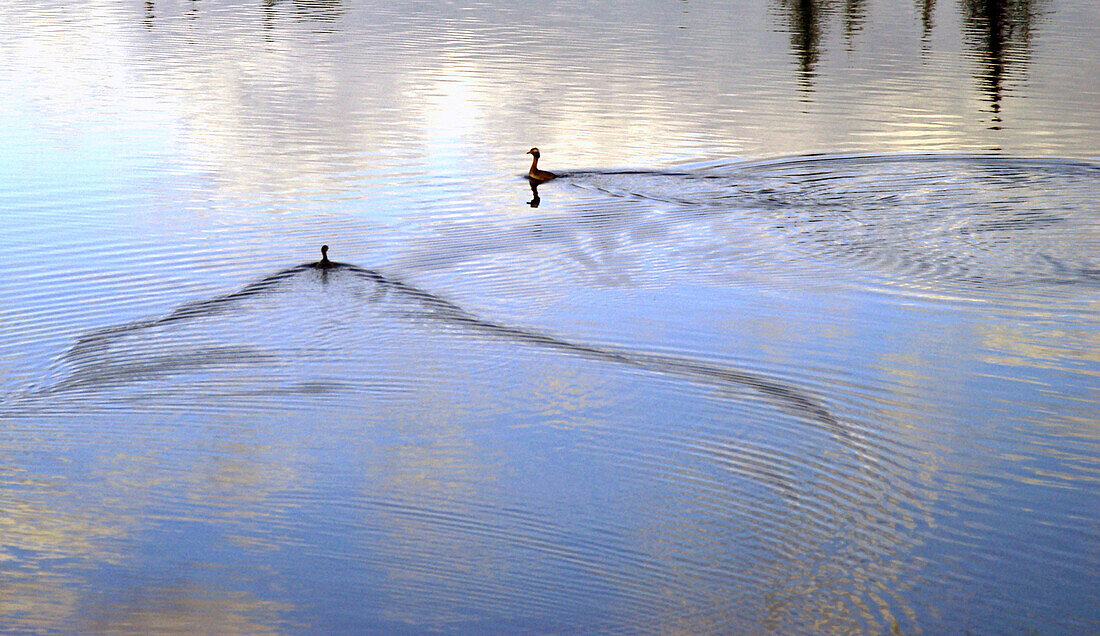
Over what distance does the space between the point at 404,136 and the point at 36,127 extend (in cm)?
659

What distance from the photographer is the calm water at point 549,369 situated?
817cm

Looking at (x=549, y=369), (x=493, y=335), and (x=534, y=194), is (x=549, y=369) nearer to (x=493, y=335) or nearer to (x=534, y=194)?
(x=493, y=335)

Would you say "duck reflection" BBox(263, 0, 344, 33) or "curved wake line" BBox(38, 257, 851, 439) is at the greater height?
"duck reflection" BBox(263, 0, 344, 33)

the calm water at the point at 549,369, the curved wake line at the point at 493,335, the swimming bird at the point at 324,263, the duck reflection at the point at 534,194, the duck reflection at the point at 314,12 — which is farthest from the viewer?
the duck reflection at the point at 314,12

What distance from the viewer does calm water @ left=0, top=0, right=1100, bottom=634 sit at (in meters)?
8.17

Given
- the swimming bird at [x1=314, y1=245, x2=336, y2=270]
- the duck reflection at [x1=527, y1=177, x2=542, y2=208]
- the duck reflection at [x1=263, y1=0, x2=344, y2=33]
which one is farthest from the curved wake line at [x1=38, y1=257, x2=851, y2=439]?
the duck reflection at [x1=263, y1=0, x2=344, y2=33]

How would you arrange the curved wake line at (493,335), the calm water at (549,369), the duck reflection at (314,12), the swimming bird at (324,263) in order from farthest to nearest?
the duck reflection at (314,12) → the swimming bird at (324,263) → the curved wake line at (493,335) → the calm water at (549,369)

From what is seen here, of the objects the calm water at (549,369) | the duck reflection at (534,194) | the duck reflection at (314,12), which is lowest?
the calm water at (549,369)

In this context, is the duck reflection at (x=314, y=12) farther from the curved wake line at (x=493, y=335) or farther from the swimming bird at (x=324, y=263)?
the curved wake line at (x=493, y=335)

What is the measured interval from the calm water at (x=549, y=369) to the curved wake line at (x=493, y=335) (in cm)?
5

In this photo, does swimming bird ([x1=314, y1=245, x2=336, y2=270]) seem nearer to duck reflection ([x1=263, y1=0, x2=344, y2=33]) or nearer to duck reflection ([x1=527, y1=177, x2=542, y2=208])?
duck reflection ([x1=527, y1=177, x2=542, y2=208])

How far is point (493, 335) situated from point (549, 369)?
993 mm

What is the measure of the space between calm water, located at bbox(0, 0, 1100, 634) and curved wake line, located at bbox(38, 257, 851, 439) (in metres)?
0.05

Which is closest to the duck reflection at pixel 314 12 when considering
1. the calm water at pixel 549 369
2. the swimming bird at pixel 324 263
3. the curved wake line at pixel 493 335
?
the calm water at pixel 549 369
